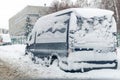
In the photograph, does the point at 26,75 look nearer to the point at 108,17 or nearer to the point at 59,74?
the point at 59,74

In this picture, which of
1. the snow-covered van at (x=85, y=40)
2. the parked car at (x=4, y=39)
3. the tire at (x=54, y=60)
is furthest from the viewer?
the parked car at (x=4, y=39)

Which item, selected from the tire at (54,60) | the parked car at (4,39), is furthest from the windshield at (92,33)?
the parked car at (4,39)

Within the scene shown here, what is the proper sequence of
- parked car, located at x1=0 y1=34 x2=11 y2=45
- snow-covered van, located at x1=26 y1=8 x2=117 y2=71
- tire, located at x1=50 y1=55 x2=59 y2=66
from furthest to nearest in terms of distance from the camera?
parked car, located at x1=0 y1=34 x2=11 y2=45 < tire, located at x1=50 y1=55 x2=59 y2=66 < snow-covered van, located at x1=26 y1=8 x2=117 y2=71

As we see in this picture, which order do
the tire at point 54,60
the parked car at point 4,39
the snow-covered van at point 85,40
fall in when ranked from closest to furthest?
the snow-covered van at point 85,40, the tire at point 54,60, the parked car at point 4,39

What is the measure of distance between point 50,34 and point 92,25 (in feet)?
6.83

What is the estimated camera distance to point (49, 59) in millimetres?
13203

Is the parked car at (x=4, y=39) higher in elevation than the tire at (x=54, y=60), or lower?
higher

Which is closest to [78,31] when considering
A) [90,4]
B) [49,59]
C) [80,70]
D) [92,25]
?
[92,25]

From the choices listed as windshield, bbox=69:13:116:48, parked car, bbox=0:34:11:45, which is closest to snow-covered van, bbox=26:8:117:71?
windshield, bbox=69:13:116:48

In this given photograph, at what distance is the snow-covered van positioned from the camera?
11.5m

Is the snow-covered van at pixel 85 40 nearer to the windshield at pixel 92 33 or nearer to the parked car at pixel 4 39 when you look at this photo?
the windshield at pixel 92 33

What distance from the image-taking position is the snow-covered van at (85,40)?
453 inches

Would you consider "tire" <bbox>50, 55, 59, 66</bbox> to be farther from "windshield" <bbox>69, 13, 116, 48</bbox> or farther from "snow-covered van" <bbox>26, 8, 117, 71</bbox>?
"windshield" <bbox>69, 13, 116, 48</bbox>

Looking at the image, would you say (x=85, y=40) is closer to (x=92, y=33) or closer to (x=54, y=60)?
(x=92, y=33)
